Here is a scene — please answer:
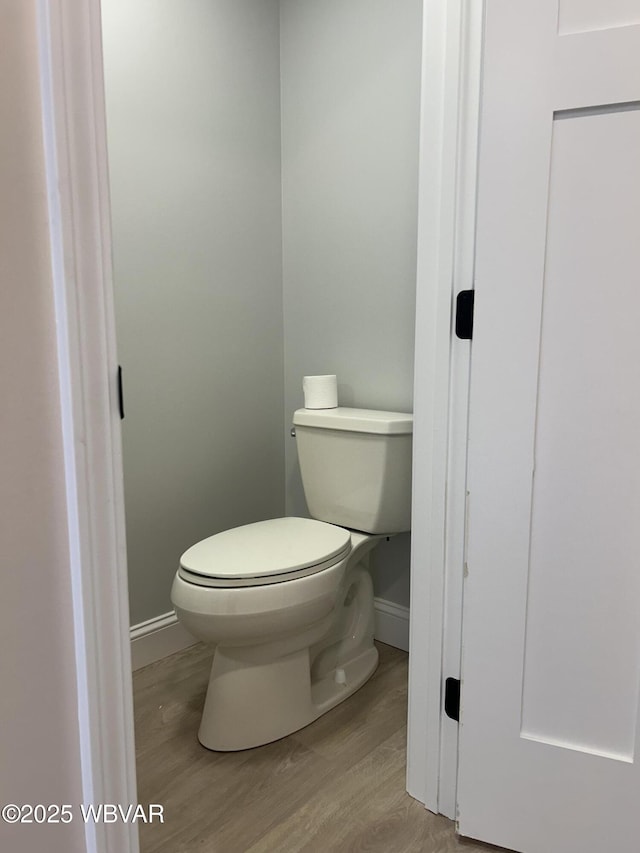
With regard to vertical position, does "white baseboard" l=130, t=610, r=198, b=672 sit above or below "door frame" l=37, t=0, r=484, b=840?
below

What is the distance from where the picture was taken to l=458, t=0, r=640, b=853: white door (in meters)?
1.01

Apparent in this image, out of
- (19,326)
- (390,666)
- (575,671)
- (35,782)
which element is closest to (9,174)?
(19,326)

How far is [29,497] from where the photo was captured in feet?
2.26

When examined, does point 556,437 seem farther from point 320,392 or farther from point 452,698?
point 320,392

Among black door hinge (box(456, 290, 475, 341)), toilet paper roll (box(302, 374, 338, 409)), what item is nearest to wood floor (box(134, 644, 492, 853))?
toilet paper roll (box(302, 374, 338, 409))

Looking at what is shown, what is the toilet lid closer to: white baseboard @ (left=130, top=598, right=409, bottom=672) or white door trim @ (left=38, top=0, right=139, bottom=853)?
white baseboard @ (left=130, top=598, right=409, bottom=672)

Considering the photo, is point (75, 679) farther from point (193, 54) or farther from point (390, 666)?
point (193, 54)

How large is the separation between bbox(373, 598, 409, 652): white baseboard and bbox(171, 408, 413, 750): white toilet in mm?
127

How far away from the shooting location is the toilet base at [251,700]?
1524 mm

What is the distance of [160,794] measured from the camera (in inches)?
54.4

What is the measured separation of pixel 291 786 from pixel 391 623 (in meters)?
0.71

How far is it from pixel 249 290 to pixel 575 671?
1489 millimetres

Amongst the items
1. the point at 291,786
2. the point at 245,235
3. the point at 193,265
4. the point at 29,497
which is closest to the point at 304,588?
the point at 291,786

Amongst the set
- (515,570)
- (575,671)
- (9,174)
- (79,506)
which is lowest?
(575,671)
